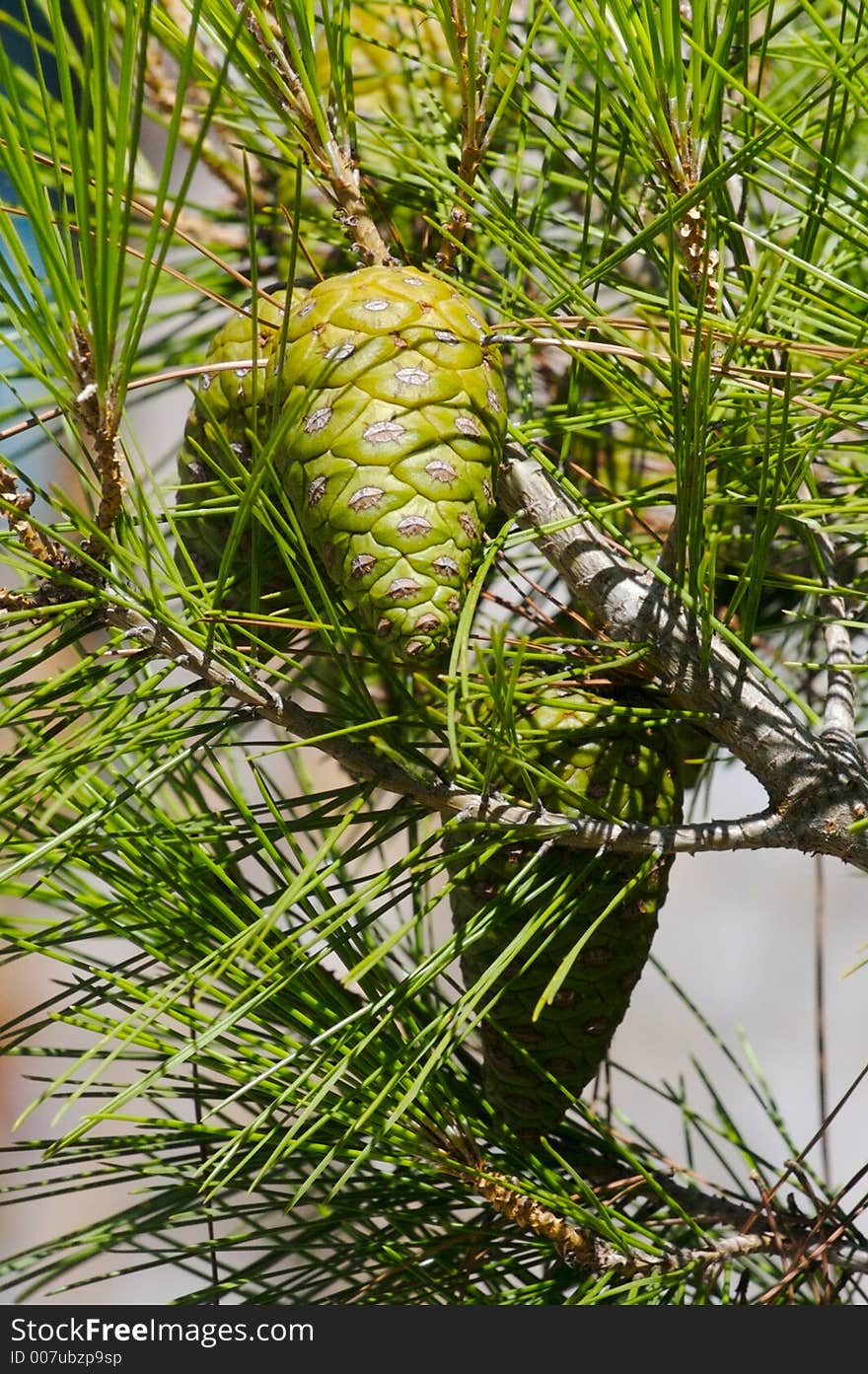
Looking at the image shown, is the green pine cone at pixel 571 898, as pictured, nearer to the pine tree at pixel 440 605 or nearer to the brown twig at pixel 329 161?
the pine tree at pixel 440 605

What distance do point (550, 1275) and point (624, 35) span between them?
0.99 feet

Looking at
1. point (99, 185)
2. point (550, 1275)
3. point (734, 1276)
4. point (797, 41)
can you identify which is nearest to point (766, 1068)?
point (734, 1276)

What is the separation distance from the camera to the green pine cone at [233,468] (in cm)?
24

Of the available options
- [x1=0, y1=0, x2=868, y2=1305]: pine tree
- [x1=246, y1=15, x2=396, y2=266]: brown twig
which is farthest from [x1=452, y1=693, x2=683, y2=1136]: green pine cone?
[x1=246, y1=15, x2=396, y2=266]: brown twig

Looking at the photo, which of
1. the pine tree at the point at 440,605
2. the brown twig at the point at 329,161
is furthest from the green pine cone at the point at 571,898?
the brown twig at the point at 329,161

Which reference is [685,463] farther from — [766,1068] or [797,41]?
[766,1068]

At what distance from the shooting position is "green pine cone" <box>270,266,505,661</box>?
8.3 inches

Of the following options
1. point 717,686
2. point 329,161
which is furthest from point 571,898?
point 329,161

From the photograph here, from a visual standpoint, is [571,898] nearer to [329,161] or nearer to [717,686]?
[717,686]

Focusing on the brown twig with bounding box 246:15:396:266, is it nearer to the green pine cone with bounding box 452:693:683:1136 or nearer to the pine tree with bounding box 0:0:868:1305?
the pine tree with bounding box 0:0:868:1305

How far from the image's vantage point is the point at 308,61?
0.82 ft

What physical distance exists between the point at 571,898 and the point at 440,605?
0.30 feet

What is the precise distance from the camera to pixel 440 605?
8.2 inches

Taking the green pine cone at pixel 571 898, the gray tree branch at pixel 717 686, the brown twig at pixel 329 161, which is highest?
the brown twig at pixel 329 161
